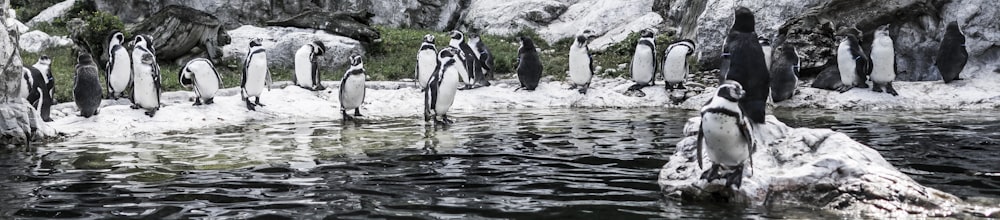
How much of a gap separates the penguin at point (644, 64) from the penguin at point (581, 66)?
0.71m

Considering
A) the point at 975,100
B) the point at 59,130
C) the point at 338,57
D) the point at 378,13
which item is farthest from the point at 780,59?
the point at 378,13

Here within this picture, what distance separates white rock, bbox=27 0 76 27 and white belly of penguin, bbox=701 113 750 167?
2068 cm

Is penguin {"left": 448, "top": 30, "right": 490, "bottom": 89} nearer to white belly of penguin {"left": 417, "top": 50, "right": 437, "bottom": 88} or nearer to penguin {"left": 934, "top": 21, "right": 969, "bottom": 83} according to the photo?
white belly of penguin {"left": 417, "top": 50, "right": 437, "bottom": 88}

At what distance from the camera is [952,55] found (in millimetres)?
13367

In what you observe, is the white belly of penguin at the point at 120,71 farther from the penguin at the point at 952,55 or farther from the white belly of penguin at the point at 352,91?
the penguin at the point at 952,55

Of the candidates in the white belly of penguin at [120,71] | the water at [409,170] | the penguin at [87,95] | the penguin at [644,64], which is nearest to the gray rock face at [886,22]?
the penguin at [644,64]

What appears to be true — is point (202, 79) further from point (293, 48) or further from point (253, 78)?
point (293, 48)

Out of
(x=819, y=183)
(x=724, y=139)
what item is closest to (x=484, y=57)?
(x=724, y=139)

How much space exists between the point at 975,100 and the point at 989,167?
272 inches

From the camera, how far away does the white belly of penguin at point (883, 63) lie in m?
13.2

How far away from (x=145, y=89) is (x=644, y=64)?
736 cm

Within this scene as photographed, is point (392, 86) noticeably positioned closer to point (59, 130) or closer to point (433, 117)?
point (433, 117)

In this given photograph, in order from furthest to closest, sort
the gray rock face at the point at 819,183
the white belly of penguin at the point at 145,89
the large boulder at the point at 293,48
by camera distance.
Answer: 1. the large boulder at the point at 293,48
2. the white belly of penguin at the point at 145,89
3. the gray rock face at the point at 819,183

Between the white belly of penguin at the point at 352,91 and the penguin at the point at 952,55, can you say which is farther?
the penguin at the point at 952,55
